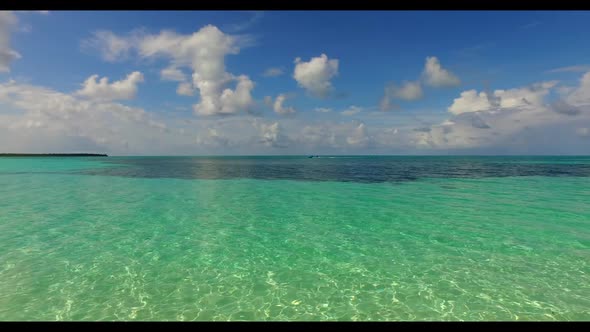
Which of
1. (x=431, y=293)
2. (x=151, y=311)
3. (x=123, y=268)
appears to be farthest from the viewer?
(x=123, y=268)

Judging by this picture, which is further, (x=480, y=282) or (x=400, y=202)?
(x=400, y=202)

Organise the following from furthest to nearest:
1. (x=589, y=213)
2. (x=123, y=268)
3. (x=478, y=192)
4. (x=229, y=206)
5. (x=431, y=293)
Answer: (x=478, y=192) → (x=229, y=206) → (x=589, y=213) → (x=123, y=268) → (x=431, y=293)

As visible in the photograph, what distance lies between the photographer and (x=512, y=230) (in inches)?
685

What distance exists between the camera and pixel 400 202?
2708cm

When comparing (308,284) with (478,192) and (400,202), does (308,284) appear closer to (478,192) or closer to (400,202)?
(400,202)

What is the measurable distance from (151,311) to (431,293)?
880 cm

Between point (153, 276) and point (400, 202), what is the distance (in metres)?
21.7

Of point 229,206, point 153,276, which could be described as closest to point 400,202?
point 229,206

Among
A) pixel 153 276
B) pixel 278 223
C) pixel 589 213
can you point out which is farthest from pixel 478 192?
pixel 153 276

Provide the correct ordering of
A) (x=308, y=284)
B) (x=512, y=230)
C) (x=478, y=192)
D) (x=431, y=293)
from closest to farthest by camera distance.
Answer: (x=431, y=293) < (x=308, y=284) < (x=512, y=230) < (x=478, y=192)
